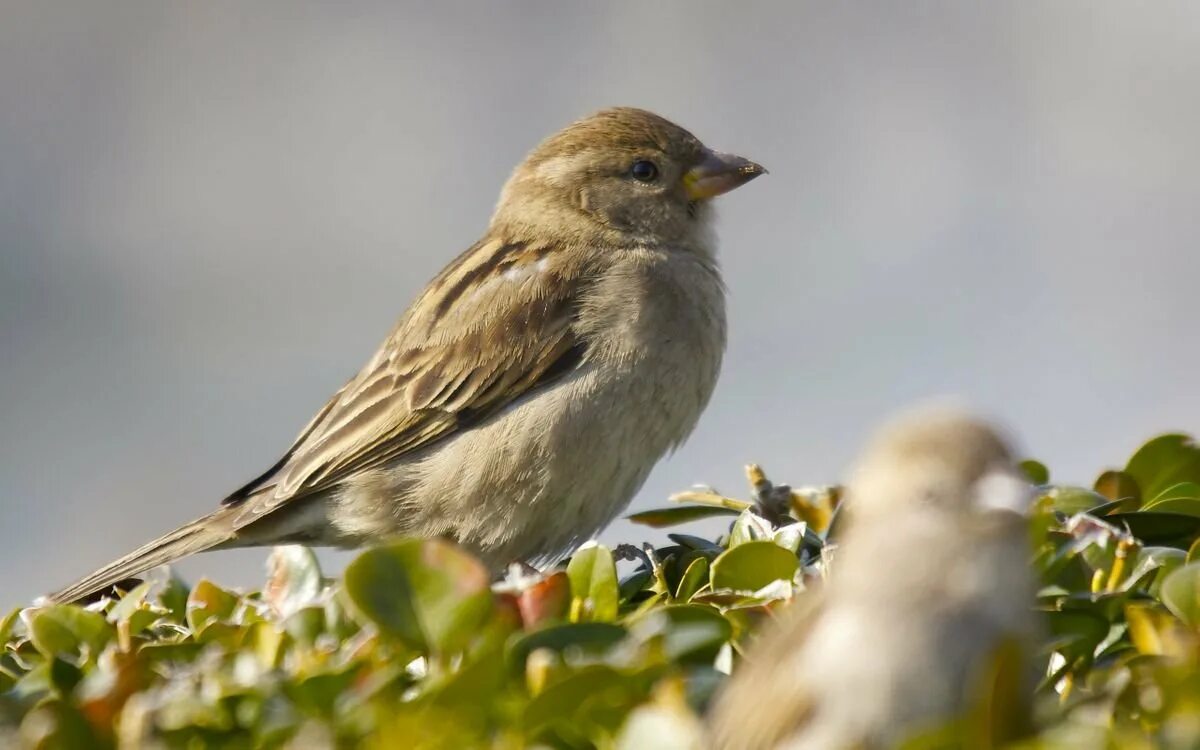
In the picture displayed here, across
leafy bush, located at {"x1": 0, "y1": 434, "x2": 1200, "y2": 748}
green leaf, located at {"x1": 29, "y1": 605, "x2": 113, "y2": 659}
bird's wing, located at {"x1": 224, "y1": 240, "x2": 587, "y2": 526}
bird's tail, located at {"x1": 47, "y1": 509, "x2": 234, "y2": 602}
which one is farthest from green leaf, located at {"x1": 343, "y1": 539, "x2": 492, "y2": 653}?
bird's tail, located at {"x1": 47, "y1": 509, "x2": 234, "y2": 602}

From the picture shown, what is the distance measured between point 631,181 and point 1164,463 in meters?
2.28

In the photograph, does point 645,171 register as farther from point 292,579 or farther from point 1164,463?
point 292,579

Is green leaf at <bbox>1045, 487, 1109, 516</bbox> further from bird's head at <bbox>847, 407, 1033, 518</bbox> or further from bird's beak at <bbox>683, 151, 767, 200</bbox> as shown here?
bird's beak at <bbox>683, 151, 767, 200</bbox>

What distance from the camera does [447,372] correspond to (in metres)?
4.31

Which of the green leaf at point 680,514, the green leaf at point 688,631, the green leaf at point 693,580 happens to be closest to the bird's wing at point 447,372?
the green leaf at point 680,514

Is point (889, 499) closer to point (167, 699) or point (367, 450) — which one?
point (167, 699)

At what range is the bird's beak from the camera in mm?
4762

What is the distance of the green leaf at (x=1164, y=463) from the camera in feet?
9.37

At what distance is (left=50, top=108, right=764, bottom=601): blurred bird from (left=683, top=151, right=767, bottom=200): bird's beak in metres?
0.02

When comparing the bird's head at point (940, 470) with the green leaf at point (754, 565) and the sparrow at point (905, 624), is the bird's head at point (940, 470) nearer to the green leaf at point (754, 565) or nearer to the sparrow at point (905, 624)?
the sparrow at point (905, 624)

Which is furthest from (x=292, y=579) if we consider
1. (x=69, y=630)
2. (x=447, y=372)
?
(x=447, y=372)

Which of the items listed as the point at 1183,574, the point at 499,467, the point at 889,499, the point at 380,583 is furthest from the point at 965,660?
the point at 499,467

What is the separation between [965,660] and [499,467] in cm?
260

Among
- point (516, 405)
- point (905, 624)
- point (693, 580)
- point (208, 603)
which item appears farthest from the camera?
point (516, 405)
